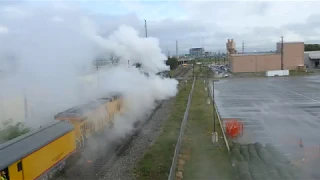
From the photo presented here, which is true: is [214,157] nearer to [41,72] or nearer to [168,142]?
[168,142]

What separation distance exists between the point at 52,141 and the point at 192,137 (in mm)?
9821

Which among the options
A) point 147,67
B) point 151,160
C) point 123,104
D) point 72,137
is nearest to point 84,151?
point 72,137

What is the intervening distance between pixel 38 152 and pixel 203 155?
821cm

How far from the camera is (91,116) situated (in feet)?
61.0

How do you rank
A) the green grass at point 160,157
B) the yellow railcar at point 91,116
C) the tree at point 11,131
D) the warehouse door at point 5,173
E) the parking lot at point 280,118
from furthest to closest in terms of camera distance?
1. the parking lot at point 280,118
2. the yellow railcar at point 91,116
3. the tree at point 11,131
4. the green grass at point 160,157
5. the warehouse door at point 5,173

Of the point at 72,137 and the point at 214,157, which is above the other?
the point at 72,137

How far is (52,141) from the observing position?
13055 millimetres

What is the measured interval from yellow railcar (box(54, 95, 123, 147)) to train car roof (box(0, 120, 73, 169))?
1.70 meters

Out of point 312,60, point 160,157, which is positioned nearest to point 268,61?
point 312,60

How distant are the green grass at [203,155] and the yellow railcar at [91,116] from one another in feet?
16.4

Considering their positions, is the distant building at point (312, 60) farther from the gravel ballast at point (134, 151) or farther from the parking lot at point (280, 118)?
the gravel ballast at point (134, 151)

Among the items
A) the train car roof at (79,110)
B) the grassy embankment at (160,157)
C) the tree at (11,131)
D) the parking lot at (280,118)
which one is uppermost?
the train car roof at (79,110)

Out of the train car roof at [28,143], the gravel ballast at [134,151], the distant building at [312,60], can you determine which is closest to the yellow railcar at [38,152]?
the train car roof at [28,143]

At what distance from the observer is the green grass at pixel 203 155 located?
14.2m
